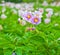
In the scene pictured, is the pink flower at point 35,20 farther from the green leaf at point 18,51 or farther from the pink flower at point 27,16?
the green leaf at point 18,51

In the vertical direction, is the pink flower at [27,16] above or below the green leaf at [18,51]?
above

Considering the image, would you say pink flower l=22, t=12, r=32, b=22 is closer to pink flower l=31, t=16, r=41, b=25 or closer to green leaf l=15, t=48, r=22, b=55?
pink flower l=31, t=16, r=41, b=25

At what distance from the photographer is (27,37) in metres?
2.05

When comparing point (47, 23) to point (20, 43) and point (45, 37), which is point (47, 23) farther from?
point (20, 43)

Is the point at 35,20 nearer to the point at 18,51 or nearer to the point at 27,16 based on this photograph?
the point at 27,16

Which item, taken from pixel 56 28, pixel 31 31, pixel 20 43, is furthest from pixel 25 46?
Result: pixel 56 28

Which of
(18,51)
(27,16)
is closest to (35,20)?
(27,16)

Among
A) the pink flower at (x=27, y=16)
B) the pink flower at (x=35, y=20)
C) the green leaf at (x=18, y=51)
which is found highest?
the pink flower at (x=27, y=16)

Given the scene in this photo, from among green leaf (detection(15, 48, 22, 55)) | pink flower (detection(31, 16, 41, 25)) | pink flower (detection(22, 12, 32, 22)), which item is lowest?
green leaf (detection(15, 48, 22, 55))

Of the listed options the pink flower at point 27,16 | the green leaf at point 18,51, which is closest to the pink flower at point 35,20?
the pink flower at point 27,16

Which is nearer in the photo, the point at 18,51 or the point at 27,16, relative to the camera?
the point at 18,51

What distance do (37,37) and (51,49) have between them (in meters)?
0.19

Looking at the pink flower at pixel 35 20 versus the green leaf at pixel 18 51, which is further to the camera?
the pink flower at pixel 35 20

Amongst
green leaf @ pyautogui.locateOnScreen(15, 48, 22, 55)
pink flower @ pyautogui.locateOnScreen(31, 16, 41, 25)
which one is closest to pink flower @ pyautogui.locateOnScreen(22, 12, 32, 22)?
pink flower @ pyautogui.locateOnScreen(31, 16, 41, 25)
